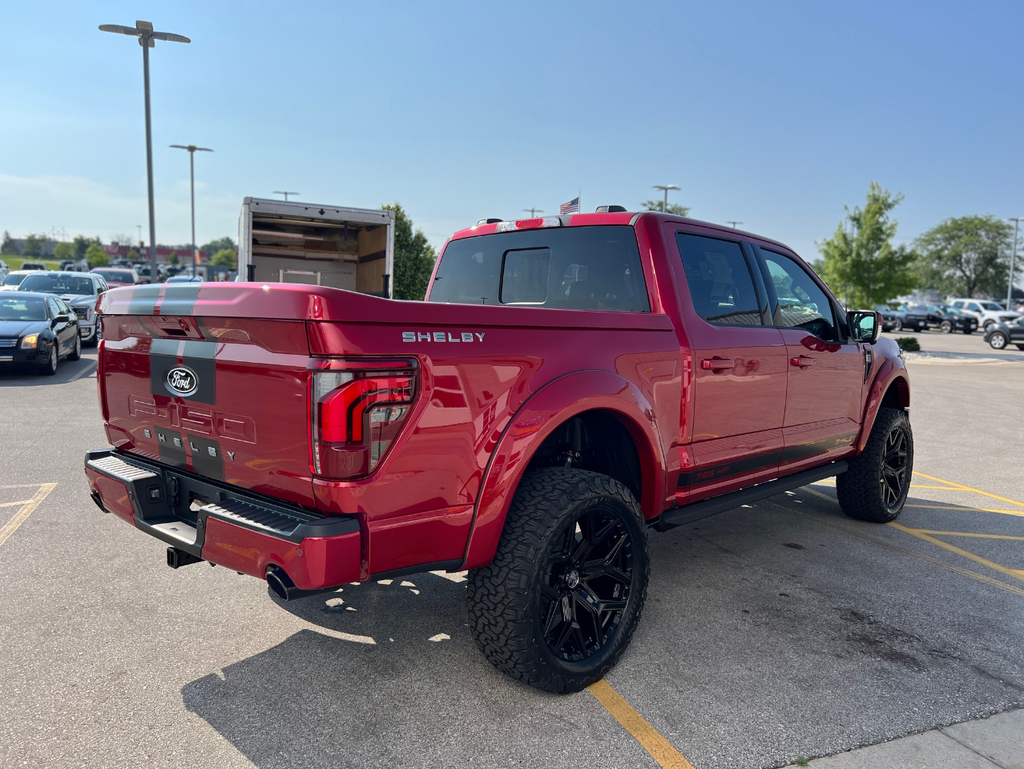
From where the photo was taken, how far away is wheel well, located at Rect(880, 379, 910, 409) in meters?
5.76

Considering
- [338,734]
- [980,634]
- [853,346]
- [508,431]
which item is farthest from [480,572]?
[853,346]

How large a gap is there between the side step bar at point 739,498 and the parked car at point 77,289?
16.4 metres

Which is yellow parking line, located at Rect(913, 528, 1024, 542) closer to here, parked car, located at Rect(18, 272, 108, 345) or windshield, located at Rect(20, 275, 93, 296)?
parked car, located at Rect(18, 272, 108, 345)

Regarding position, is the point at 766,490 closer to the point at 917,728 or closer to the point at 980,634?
the point at 980,634

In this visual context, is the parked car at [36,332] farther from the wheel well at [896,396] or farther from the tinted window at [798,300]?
the wheel well at [896,396]

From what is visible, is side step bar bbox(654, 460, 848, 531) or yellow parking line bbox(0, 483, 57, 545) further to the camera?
yellow parking line bbox(0, 483, 57, 545)

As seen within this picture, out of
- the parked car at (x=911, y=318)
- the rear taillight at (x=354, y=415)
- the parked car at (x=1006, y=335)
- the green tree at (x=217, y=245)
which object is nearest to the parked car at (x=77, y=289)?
the rear taillight at (x=354, y=415)

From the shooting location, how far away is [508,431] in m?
2.78

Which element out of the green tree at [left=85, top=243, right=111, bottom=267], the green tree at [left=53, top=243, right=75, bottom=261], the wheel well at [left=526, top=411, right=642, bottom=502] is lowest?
the wheel well at [left=526, top=411, right=642, bottom=502]

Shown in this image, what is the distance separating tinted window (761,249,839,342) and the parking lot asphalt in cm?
149

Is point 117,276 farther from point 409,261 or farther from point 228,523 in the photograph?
point 228,523

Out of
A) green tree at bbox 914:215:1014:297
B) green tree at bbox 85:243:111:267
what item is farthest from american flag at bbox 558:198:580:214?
green tree at bbox 85:243:111:267

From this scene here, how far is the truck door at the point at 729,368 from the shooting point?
12.4 feet

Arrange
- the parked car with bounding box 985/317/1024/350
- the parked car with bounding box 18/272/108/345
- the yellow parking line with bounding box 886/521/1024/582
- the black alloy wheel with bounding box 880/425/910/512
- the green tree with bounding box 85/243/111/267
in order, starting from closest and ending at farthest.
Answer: the yellow parking line with bounding box 886/521/1024/582, the black alloy wheel with bounding box 880/425/910/512, the parked car with bounding box 18/272/108/345, the parked car with bounding box 985/317/1024/350, the green tree with bounding box 85/243/111/267
